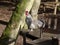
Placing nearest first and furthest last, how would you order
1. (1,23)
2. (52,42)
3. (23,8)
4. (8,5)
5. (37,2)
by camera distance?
(23,8), (52,42), (37,2), (1,23), (8,5)

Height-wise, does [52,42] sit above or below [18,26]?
below

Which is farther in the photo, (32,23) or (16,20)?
(32,23)

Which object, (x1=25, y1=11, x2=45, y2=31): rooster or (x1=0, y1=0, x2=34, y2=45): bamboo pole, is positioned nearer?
(x1=0, y1=0, x2=34, y2=45): bamboo pole

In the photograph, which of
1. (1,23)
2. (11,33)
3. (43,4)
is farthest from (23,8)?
(43,4)

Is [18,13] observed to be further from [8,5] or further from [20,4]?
[8,5]

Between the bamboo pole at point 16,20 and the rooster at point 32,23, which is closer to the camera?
the bamboo pole at point 16,20

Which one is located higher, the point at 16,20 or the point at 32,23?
the point at 16,20

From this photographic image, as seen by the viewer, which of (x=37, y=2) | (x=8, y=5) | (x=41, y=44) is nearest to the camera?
(x=41, y=44)

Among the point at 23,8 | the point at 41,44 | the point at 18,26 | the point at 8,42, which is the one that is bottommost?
the point at 41,44

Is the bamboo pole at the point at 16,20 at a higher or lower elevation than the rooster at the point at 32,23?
higher

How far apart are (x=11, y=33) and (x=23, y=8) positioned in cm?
30

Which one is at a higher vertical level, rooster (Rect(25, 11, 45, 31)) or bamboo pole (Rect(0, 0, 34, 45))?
bamboo pole (Rect(0, 0, 34, 45))

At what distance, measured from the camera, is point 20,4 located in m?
2.45

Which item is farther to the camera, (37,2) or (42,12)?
(42,12)
